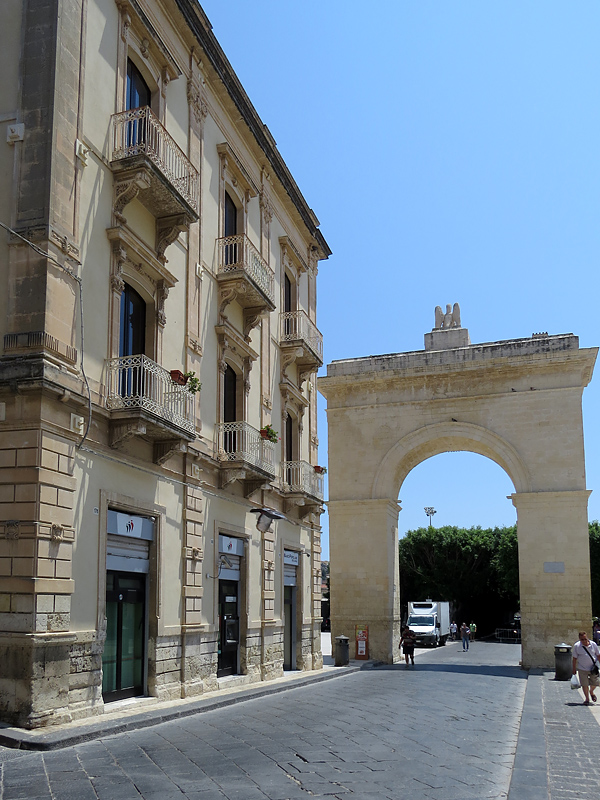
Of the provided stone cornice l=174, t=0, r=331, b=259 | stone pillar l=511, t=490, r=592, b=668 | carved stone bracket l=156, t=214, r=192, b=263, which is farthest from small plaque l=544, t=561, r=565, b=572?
carved stone bracket l=156, t=214, r=192, b=263

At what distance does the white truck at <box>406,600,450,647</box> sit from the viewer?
42438 mm

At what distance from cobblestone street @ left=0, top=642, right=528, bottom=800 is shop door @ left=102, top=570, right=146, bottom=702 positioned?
4.12 ft

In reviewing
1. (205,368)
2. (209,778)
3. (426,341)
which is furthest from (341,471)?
(209,778)

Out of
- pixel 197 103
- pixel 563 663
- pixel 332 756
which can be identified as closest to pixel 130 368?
pixel 332 756

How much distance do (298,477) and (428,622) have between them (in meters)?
25.3

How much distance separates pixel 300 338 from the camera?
20.9m

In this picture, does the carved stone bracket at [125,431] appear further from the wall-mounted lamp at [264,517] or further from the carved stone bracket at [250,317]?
the carved stone bracket at [250,317]

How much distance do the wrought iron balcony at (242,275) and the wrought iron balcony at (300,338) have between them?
272cm

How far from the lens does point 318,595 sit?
896 inches

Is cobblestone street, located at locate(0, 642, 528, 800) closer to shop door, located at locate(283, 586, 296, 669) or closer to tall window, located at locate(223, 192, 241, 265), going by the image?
shop door, located at locate(283, 586, 296, 669)

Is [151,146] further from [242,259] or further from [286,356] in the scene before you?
[286,356]

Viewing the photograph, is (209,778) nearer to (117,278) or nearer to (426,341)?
(117,278)

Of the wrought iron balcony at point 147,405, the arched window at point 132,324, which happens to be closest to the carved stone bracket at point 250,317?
the wrought iron balcony at point 147,405

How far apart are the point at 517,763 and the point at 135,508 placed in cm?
658
